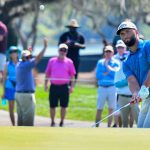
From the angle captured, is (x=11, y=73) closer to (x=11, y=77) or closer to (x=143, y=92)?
(x=11, y=77)

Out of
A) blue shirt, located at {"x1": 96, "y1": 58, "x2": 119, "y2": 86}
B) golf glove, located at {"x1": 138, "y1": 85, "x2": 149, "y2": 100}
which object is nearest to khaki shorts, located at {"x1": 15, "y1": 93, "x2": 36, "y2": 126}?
blue shirt, located at {"x1": 96, "y1": 58, "x2": 119, "y2": 86}

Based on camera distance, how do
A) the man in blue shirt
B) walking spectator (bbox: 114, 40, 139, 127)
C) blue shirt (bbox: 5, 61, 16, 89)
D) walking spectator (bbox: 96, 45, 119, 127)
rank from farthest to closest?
1. blue shirt (bbox: 5, 61, 16, 89)
2. walking spectator (bbox: 96, 45, 119, 127)
3. walking spectator (bbox: 114, 40, 139, 127)
4. the man in blue shirt

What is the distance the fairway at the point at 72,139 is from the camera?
187 inches

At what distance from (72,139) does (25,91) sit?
307 inches

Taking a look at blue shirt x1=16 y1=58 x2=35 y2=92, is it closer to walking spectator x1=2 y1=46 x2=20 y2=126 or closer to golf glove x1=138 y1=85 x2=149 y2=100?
walking spectator x1=2 y1=46 x2=20 y2=126

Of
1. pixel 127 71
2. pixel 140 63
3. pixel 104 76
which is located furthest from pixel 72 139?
pixel 104 76

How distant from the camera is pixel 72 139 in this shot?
5.11m

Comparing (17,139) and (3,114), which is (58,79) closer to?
(3,114)

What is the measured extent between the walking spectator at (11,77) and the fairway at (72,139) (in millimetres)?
8189

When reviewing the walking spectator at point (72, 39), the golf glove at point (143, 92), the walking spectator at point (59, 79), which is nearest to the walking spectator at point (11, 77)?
the walking spectator at point (59, 79)

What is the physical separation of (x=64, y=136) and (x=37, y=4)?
3209 centimetres

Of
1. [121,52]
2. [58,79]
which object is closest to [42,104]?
[58,79]

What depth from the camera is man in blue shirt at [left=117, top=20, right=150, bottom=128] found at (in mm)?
8391

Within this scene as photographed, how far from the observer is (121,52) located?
1325cm
